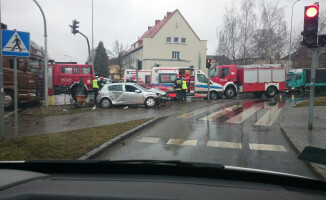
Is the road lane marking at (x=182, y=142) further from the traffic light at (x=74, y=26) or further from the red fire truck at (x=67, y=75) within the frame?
the red fire truck at (x=67, y=75)

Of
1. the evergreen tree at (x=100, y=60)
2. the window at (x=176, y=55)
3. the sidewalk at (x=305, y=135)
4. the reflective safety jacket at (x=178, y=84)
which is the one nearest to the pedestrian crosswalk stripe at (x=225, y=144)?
the sidewalk at (x=305, y=135)

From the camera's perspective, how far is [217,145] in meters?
7.71

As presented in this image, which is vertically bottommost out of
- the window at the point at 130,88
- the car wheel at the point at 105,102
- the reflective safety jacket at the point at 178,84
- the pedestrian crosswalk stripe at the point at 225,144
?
the pedestrian crosswalk stripe at the point at 225,144

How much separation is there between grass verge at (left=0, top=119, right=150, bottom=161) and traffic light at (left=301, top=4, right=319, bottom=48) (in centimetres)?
635

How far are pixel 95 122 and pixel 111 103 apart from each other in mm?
5802

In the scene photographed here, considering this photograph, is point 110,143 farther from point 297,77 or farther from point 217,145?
point 297,77

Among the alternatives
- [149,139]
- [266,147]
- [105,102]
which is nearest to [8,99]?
[105,102]

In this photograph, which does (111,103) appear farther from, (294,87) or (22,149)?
(294,87)

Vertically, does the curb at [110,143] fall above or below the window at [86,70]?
below

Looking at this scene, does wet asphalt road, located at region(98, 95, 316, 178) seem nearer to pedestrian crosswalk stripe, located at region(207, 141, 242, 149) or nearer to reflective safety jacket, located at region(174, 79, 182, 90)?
pedestrian crosswalk stripe, located at region(207, 141, 242, 149)

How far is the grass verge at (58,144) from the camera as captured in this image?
616cm

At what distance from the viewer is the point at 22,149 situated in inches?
260

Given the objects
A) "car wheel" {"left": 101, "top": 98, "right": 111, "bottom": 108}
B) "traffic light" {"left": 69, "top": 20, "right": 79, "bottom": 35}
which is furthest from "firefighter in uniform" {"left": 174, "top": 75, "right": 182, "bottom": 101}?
"traffic light" {"left": 69, "top": 20, "right": 79, "bottom": 35}

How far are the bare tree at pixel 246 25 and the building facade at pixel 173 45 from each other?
468 inches
